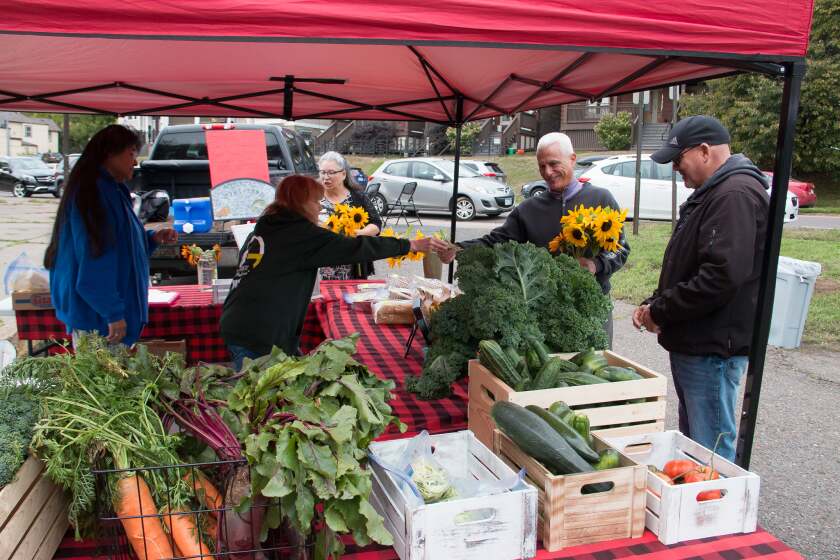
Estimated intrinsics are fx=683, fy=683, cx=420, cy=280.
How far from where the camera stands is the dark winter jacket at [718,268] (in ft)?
8.75

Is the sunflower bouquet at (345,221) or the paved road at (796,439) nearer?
the paved road at (796,439)

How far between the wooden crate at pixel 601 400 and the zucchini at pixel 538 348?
0.66 ft

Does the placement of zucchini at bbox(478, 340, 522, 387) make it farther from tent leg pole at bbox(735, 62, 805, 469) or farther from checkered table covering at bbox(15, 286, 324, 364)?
checkered table covering at bbox(15, 286, 324, 364)

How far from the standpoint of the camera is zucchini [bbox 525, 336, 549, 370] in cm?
227

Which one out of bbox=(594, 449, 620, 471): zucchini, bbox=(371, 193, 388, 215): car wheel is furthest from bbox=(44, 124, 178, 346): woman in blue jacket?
bbox=(371, 193, 388, 215): car wheel

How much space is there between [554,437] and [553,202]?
2.29 m

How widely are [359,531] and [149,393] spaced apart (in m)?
0.62

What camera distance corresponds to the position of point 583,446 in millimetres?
1739

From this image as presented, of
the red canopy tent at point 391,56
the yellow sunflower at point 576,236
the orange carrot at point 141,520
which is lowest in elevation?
the orange carrot at point 141,520

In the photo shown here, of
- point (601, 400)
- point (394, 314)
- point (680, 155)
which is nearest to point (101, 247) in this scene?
point (394, 314)

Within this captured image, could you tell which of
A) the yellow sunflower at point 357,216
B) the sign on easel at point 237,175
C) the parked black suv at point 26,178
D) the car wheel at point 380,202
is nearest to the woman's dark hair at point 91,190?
the yellow sunflower at point 357,216

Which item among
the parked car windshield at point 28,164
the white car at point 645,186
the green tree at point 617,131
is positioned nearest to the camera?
the white car at point 645,186

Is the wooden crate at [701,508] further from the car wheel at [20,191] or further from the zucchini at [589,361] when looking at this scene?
the car wheel at [20,191]

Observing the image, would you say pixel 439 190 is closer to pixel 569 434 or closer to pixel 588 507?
pixel 569 434
